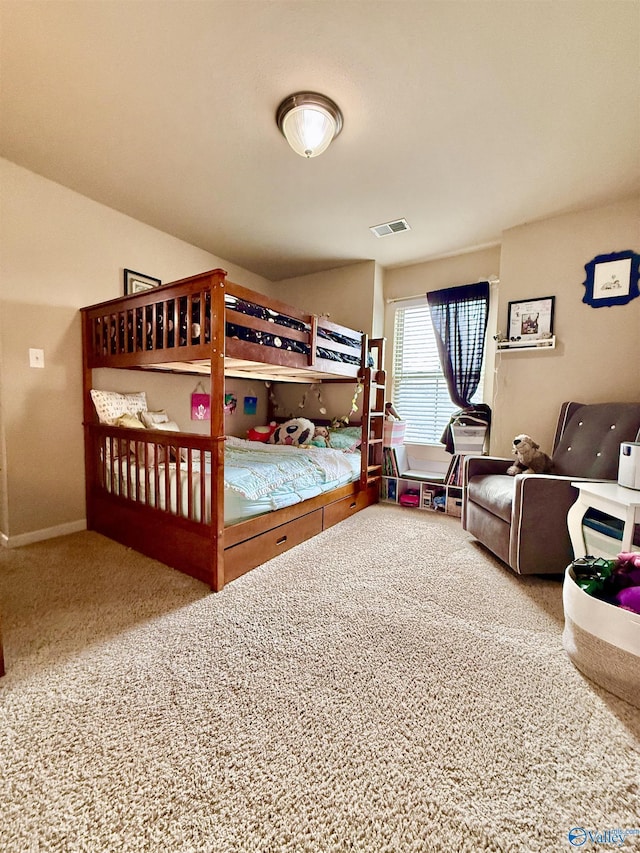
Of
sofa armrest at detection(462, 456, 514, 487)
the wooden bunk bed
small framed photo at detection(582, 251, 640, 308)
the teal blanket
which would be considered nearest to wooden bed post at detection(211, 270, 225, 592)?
the wooden bunk bed

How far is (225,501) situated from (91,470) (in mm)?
1462

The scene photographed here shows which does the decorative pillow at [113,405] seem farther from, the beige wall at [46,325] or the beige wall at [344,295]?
the beige wall at [344,295]

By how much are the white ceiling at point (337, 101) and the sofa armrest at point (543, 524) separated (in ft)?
6.55

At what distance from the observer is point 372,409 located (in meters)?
3.61

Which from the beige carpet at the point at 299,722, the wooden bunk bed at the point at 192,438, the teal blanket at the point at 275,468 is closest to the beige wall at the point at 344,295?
the wooden bunk bed at the point at 192,438

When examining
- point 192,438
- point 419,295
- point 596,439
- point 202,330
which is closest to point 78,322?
point 202,330

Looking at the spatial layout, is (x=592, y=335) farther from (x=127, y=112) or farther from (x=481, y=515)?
(x=127, y=112)

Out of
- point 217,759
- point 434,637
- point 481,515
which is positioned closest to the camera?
point 217,759

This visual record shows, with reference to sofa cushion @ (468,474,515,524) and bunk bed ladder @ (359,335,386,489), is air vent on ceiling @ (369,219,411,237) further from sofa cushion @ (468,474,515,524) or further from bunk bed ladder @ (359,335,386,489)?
sofa cushion @ (468,474,515,524)

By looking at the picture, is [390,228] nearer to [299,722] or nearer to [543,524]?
[543,524]

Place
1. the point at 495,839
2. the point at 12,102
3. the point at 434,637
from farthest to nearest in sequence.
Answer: the point at 12,102 → the point at 434,637 → the point at 495,839

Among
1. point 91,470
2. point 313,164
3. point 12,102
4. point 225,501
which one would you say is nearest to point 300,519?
point 225,501

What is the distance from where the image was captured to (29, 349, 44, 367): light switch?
2.40m

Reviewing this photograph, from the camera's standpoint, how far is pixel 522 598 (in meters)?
1.85
